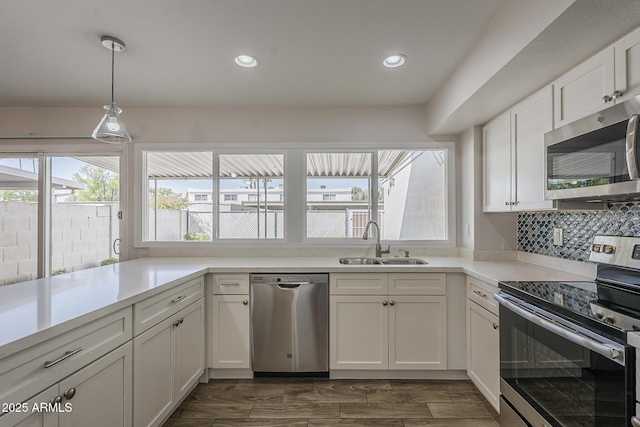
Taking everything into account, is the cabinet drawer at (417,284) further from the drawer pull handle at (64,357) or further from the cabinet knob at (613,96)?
the drawer pull handle at (64,357)

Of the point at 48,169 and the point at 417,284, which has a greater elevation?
the point at 48,169

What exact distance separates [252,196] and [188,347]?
1484mm

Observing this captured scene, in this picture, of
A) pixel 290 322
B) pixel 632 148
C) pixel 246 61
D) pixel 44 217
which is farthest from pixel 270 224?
pixel 632 148

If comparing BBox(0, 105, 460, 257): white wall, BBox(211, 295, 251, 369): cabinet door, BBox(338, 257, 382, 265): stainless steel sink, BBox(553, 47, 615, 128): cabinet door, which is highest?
BBox(0, 105, 460, 257): white wall

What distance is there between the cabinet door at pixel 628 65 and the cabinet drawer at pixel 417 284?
1445 mm

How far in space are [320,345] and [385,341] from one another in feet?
1.64

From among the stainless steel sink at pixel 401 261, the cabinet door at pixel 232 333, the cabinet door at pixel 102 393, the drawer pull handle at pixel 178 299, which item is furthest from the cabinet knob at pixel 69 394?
the stainless steel sink at pixel 401 261

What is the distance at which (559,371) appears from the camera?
1216mm

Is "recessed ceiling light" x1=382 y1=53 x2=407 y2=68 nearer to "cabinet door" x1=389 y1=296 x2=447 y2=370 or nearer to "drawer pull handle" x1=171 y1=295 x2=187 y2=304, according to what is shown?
"cabinet door" x1=389 y1=296 x2=447 y2=370

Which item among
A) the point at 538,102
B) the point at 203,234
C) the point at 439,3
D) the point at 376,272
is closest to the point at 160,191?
the point at 203,234

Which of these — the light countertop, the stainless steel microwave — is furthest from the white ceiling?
the light countertop

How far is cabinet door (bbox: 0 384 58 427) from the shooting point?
0.86 m

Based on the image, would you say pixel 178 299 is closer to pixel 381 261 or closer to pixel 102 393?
pixel 102 393

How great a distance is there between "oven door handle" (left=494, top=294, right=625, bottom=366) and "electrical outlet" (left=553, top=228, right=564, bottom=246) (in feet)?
2.83
